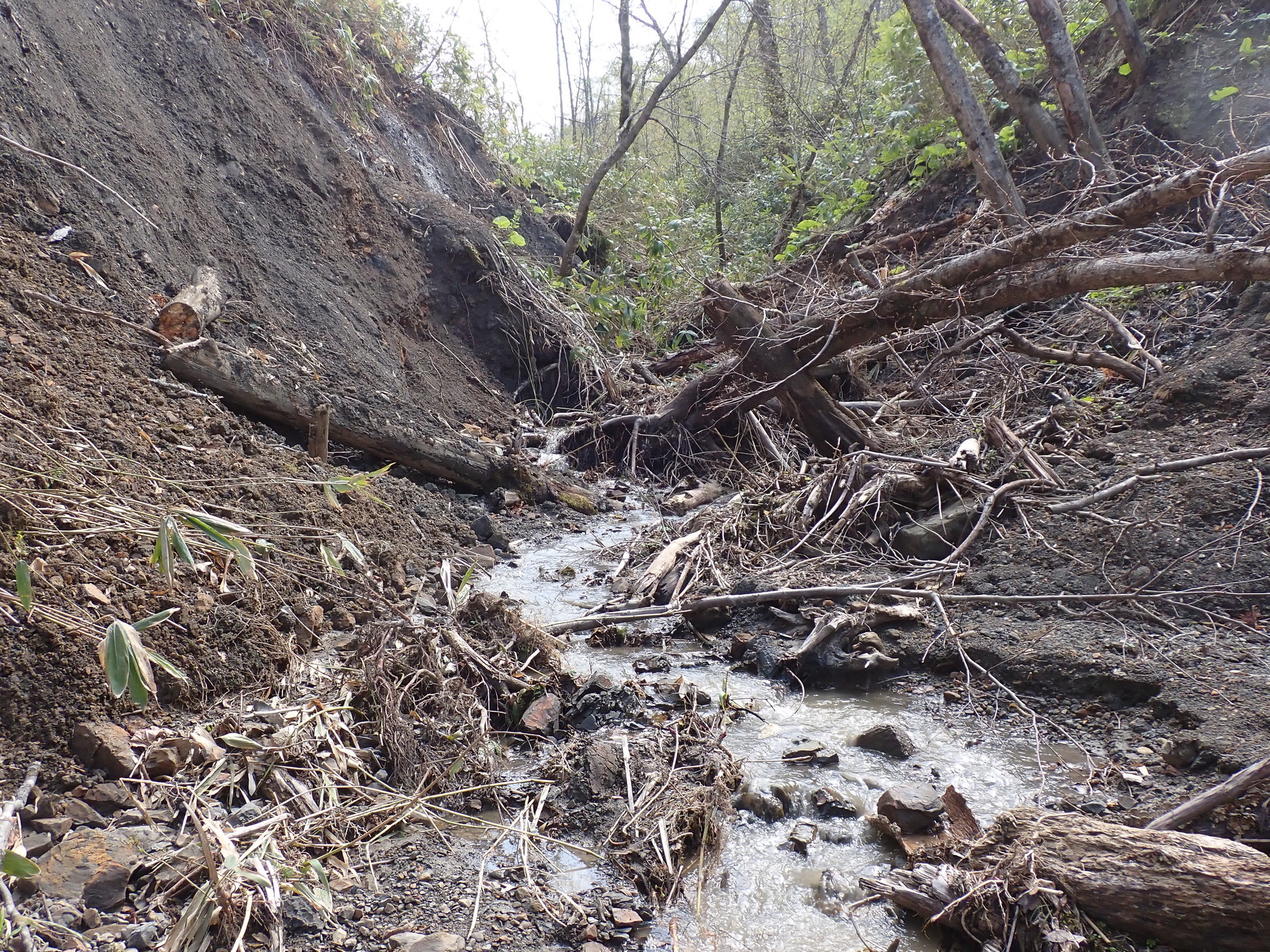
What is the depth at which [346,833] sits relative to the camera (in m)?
2.16

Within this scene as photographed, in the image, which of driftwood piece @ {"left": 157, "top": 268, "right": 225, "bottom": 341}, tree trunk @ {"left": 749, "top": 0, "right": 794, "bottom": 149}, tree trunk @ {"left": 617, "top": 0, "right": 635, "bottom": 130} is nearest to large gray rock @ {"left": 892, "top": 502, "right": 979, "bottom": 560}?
driftwood piece @ {"left": 157, "top": 268, "right": 225, "bottom": 341}

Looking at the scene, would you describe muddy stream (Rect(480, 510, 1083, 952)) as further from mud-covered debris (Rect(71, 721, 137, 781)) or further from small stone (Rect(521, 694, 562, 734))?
mud-covered debris (Rect(71, 721, 137, 781))

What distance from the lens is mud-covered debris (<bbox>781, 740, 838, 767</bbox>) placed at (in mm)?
2656

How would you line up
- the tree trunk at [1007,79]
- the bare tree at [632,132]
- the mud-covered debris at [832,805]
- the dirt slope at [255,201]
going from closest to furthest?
the mud-covered debris at [832,805]
the dirt slope at [255,201]
the tree trunk at [1007,79]
the bare tree at [632,132]

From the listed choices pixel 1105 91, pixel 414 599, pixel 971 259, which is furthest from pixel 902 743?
pixel 1105 91

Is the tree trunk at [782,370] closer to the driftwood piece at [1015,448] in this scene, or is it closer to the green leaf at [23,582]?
the driftwood piece at [1015,448]

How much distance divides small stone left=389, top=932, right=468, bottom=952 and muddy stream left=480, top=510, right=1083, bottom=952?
348mm

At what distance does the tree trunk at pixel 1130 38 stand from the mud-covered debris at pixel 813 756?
23.9 feet

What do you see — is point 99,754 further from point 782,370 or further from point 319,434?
point 782,370

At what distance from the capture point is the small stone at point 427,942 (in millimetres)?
1758

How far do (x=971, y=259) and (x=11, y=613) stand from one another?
478 cm

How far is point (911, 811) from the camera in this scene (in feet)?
7.28

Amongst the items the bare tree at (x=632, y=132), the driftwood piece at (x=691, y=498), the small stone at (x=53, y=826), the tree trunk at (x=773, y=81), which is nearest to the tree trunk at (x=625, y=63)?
the bare tree at (x=632, y=132)

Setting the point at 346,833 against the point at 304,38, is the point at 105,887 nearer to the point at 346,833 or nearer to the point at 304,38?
the point at 346,833
